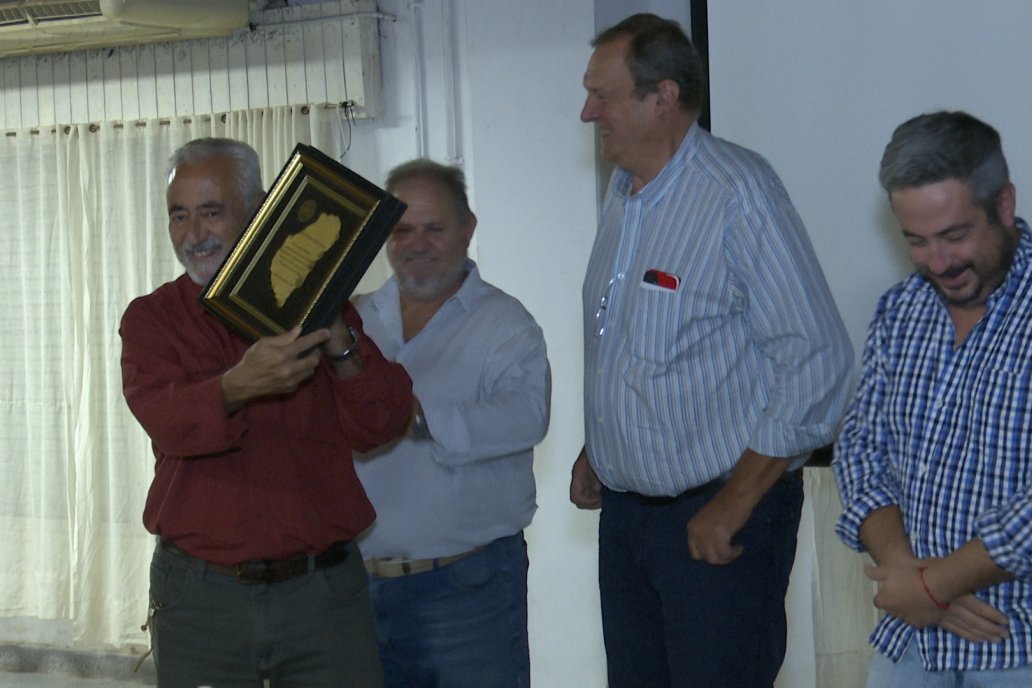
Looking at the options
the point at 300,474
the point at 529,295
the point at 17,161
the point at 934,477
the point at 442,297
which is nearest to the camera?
the point at 934,477

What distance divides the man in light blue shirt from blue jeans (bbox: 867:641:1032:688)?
2.42 feet

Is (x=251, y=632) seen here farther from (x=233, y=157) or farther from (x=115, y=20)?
(x=115, y=20)

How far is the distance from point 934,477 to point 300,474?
99 centimetres

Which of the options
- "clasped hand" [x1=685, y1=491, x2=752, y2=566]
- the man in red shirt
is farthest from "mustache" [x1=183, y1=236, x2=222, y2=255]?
"clasped hand" [x1=685, y1=491, x2=752, y2=566]

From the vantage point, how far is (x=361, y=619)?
6.86ft

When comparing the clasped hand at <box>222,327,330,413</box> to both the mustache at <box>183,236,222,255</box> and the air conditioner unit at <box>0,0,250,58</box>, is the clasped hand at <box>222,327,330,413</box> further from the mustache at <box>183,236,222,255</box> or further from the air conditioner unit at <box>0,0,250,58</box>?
the air conditioner unit at <box>0,0,250,58</box>

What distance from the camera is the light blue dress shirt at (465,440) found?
7.38 ft

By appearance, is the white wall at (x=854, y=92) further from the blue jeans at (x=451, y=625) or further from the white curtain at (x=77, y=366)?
the white curtain at (x=77, y=366)

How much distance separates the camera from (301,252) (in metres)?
1.93

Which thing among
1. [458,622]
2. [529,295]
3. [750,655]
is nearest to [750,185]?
[750,655]

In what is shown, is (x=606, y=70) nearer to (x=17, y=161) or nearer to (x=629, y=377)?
(x=629, y=377)

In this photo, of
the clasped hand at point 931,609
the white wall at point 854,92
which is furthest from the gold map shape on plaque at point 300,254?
the white wall at point 854,92

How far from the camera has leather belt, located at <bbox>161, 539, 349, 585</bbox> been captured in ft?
6.57

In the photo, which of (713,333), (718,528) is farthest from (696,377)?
(718,528)
